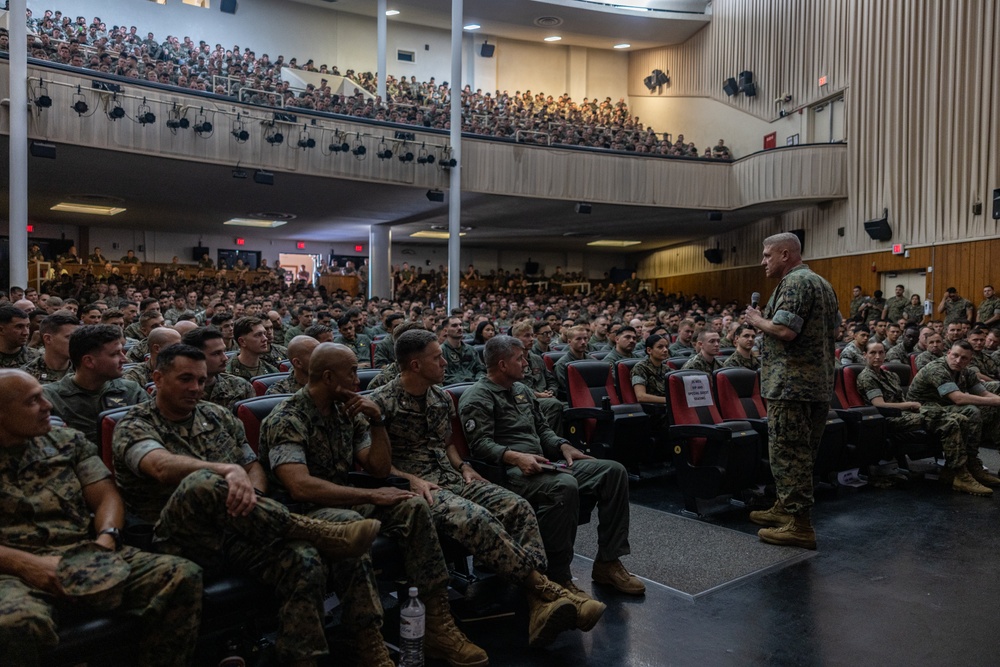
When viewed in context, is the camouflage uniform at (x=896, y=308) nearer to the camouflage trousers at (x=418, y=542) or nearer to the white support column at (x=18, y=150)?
the camouflage trousers at (x=418, y=542)

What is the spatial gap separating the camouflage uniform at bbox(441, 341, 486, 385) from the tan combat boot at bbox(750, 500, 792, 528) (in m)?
2.41

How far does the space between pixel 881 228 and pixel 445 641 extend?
13.1 m

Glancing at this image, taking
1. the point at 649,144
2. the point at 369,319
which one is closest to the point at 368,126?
the point at 369,319


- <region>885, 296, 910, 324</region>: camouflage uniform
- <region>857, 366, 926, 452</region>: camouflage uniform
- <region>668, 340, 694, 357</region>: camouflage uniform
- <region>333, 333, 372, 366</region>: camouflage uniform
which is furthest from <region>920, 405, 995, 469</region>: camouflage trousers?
<region>885, 296, 910, 324</region>: camouflage uniform

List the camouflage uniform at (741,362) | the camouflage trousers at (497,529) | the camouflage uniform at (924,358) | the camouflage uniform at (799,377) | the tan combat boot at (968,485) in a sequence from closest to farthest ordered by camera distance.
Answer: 1. the camouflage trousers at (497,529)
2. the camouflage uniform at (799,377)
3. the tan combat boot at (968,485)
4. the camouflage uniform at (741,362)
5. the camouflage uniform at (924,358)

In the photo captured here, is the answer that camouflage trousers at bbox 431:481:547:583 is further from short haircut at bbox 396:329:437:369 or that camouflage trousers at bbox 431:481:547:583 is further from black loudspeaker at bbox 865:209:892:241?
black loudspeaker at bbox 865:209:892:241

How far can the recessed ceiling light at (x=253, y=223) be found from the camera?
55.2 ft

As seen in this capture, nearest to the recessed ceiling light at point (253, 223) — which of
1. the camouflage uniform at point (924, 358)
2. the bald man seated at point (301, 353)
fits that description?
the camouflage uniform at point (924, 358)

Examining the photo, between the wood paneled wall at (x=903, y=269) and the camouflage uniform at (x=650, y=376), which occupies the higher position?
the wood paneled wall at (x=903, y=269)

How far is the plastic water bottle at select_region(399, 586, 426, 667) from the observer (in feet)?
7.23

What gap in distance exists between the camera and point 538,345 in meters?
6.23

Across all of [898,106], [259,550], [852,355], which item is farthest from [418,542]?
[898,106]

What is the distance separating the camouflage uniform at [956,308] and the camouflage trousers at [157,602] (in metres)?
11.6

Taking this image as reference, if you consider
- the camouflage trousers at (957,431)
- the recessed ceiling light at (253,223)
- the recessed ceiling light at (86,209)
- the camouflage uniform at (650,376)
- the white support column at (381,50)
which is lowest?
the camouflage trousers at (957,431)
